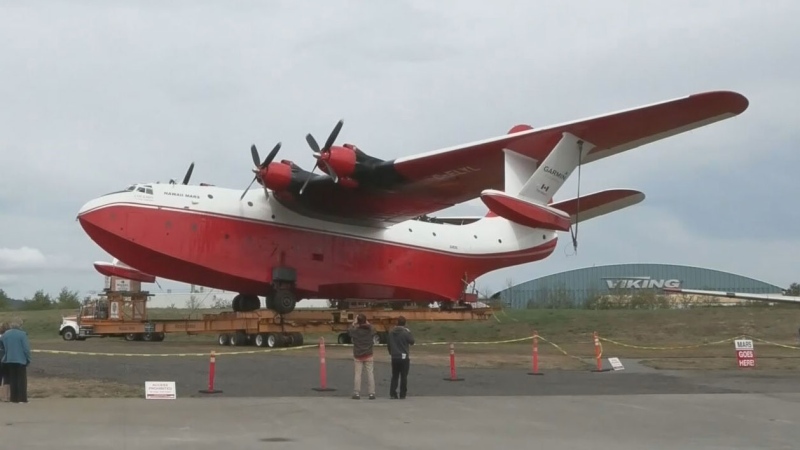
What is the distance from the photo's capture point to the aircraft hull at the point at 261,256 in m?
26.0

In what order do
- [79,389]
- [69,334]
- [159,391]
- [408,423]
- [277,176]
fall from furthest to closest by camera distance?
1. [69,334]
2. [277,176]
3. [79,389]
4. [159,391]
5. [408,423]

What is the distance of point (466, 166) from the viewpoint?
26.5m

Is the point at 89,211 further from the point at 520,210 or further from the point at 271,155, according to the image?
the point at 520,210

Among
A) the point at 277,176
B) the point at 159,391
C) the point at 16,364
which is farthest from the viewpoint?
the point at 277,176

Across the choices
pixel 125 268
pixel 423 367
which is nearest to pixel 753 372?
pixel 423 367

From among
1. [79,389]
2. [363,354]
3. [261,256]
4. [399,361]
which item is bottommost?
[79,389]

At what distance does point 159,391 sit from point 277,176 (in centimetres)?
1380

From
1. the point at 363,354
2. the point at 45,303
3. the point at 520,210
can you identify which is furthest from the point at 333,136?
the point at 45,303

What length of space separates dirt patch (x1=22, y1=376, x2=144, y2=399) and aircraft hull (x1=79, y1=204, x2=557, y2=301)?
1014 centimetres

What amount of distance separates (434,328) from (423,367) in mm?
18890

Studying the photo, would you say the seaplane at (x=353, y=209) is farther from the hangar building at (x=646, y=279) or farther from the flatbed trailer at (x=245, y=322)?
the hangar building at (x=646, y=279)

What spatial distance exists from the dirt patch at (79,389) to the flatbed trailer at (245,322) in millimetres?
11331

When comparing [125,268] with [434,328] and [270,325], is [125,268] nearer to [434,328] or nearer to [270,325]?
[270,325]

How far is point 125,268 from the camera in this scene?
34.2 meters
